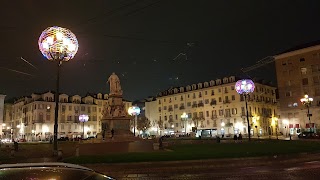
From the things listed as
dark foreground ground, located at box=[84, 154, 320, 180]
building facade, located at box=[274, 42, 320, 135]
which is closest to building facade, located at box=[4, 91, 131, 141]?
building facade, located at box=[274, 42, 320, 135]

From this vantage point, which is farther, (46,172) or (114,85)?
(114,85)

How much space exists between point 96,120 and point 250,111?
56513 mm

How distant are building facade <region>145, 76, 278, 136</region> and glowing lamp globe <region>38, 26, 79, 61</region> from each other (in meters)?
66.2

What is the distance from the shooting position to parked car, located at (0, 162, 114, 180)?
10.5 feet

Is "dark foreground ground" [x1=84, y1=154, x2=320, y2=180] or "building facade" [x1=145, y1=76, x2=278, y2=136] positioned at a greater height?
"building facade" [x1=145, y1=76, x2=278, y2=136]

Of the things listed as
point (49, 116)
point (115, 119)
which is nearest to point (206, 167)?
point (115, 119)

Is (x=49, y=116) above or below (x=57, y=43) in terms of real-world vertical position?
below

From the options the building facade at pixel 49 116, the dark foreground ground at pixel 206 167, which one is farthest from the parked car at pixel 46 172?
the building facade at pixel 49 116

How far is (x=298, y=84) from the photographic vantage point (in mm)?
74500

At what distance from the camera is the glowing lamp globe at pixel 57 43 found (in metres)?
18.3

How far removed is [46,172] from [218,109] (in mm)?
93946

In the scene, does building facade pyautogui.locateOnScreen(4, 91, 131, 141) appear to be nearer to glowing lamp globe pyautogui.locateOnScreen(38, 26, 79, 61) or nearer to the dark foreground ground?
glowing lamp globe pyautogui.locateOnScreen(38, 26, 79, 61)

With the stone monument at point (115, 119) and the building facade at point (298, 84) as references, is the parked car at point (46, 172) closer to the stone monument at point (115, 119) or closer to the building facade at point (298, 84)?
the stone monument at point (115, 119)

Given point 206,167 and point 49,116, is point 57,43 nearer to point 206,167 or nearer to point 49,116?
point 206,167
